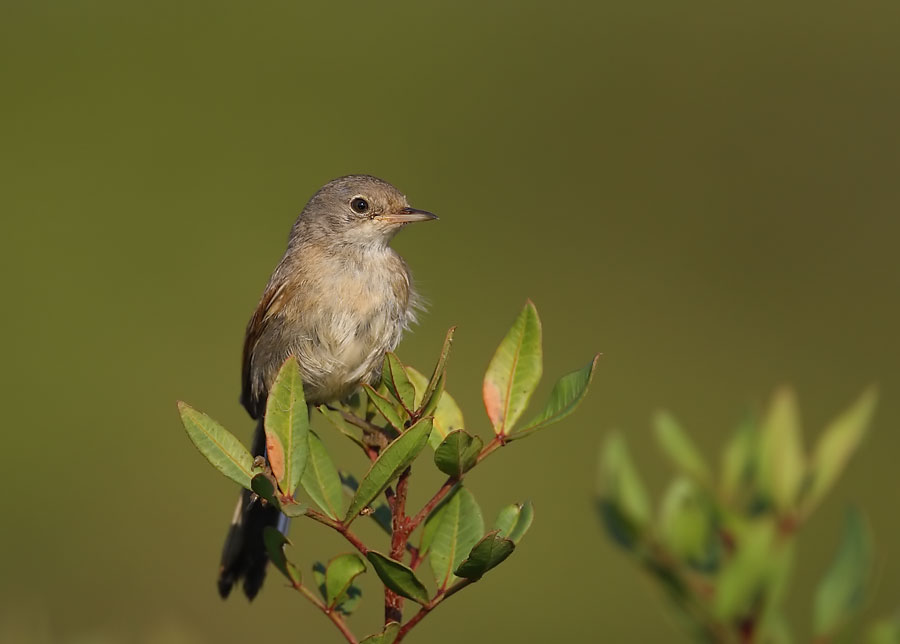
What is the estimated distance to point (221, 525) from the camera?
10055 millimetres

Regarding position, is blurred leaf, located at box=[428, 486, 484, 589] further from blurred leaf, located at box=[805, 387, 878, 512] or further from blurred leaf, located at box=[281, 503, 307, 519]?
blurred leaf, located at box=[805, 387, 878, 512]

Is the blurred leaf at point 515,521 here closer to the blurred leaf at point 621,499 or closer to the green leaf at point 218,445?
the blurred leaf at point 621,499

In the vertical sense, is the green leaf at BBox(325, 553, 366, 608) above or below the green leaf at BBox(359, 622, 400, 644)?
above

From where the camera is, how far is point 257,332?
16.0 feet

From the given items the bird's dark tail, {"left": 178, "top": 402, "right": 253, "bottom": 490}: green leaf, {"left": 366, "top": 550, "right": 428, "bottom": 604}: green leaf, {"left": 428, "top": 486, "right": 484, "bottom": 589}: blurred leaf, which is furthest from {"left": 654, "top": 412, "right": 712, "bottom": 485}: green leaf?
the bird's dark tail

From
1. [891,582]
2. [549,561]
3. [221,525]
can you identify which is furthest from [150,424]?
[891,582]

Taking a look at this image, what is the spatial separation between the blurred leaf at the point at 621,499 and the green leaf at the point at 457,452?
28cm

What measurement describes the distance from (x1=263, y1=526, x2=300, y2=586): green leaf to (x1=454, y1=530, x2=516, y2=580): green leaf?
0.48 m

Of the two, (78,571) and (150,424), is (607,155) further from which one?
(78,571)

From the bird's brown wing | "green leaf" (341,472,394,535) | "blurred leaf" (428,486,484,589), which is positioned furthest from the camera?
the bird's brown wing

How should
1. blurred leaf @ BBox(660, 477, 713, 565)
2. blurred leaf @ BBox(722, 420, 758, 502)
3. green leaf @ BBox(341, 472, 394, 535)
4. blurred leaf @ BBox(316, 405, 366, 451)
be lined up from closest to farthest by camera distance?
blurred leaf @ BBox(660, 477, 713, 565) → blurred leaf @ BBox(722, 420, 758, 502) → green leaf @ BBox(341, 472, 394, 535) → blurred leaf @ BBox(316, 405, 366, 451)

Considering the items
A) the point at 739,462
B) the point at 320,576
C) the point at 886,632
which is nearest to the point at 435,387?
the point at 320,576

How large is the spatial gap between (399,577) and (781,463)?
726 millimetres

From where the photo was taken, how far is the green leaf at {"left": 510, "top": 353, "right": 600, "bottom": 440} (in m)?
2.15
